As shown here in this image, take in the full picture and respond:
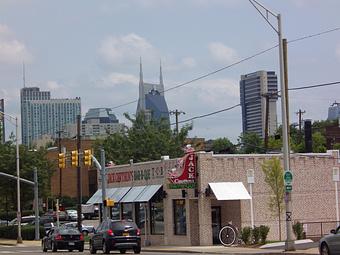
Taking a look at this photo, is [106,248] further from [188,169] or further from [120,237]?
[188,169]

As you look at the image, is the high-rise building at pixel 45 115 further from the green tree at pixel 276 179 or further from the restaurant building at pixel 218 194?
the green tree at pixel 276 179

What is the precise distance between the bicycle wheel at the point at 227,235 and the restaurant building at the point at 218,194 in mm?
1119

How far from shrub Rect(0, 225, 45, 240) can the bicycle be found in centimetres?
3086

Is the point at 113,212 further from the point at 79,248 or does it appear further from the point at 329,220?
the point at 329,220

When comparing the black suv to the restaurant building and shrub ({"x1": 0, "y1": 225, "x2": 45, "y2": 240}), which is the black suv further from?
shrub ({"x1": 0, "y1": 225, "x2": 45, "y2": 240})

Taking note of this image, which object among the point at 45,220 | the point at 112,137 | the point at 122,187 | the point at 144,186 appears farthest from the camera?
the point at 112,137

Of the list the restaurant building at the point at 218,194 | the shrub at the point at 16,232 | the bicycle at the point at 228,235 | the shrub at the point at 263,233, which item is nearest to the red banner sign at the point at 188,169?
the restaurant building at the point at 218,194

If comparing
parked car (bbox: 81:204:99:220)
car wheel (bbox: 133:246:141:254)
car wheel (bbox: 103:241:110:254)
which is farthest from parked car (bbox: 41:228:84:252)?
parked car (bbox: 81:204:99:220)

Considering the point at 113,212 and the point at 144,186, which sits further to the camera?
the point at 113,212

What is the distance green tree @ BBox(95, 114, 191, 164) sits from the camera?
281 ft

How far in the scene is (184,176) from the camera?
44.1 meters

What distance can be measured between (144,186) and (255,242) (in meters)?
11.0

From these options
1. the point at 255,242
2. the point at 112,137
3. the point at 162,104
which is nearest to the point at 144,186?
the point at 255,242

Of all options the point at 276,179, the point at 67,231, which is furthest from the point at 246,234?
the point at 67,231
